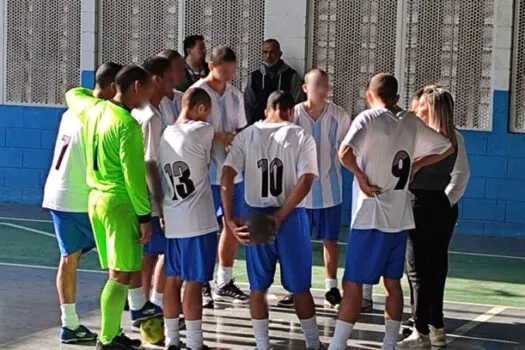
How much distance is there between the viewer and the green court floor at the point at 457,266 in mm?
11688

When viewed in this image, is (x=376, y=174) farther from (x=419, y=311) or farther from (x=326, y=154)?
(x=326, y=154)

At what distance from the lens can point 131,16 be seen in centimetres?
1719

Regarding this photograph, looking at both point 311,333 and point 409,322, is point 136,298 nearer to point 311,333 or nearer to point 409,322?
point 311,333

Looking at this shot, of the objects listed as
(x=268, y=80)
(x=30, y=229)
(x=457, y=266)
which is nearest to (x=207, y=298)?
(x=457, y=266)

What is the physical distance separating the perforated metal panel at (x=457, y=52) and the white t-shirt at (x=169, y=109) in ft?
20.8

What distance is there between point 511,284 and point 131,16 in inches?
287

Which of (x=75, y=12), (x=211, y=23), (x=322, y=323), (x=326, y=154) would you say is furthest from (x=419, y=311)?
(x=75, y=12)

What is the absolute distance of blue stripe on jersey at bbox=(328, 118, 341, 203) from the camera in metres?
10.6

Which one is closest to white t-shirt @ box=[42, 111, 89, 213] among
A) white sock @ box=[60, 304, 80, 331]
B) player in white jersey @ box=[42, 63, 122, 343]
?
player in white jersey @ box=[42, 63, 122, 343]

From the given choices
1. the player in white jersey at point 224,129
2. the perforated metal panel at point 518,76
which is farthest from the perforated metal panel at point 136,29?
the player in white jersey at point 224,129

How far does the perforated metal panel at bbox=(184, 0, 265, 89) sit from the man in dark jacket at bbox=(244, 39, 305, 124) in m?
0.84

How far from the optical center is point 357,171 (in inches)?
340

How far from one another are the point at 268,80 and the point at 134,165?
7338 mm

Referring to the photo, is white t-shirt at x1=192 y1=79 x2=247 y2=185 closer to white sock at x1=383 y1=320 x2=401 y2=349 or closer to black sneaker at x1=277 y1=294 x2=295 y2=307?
black sneaker at x1=277 y1=294 x2=295 y2=307
